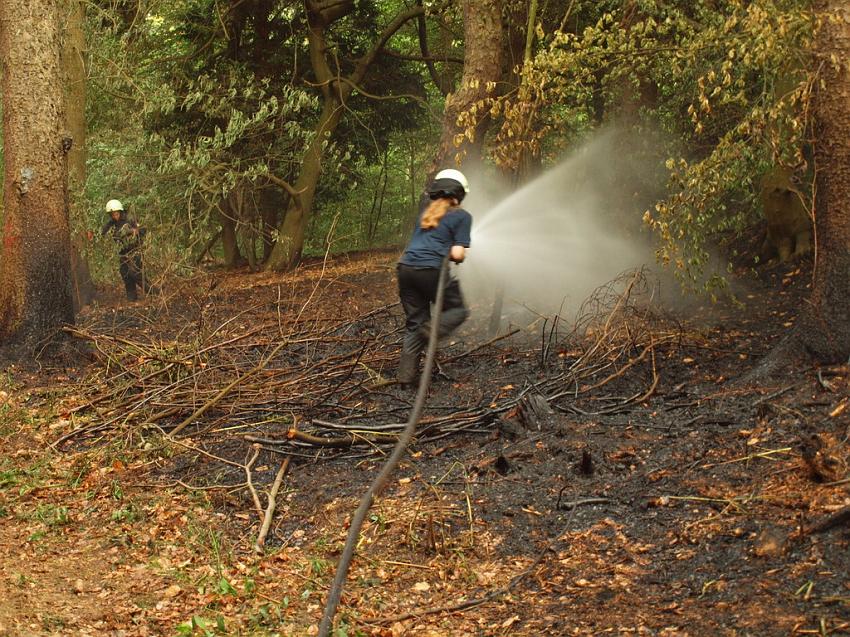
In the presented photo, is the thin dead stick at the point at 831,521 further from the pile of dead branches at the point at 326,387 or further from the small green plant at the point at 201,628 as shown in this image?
the small green plant at the point at 201,628

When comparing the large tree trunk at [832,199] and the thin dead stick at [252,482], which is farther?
the large tree trunk at [832,199]

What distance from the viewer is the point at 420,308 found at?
821 cm

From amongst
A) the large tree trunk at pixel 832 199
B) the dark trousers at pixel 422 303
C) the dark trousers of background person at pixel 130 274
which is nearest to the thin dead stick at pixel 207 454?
the dark trousers at pixel 422 303

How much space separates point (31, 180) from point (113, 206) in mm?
5390

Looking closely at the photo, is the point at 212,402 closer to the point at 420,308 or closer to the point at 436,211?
the point at 420,308

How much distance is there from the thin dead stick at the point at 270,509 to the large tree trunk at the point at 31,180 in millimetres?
4754

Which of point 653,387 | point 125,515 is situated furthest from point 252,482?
point 653,387

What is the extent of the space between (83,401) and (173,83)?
9.93m

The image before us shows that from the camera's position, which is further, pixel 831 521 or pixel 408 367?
pixel 408 367

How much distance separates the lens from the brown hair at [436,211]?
25.6 feet

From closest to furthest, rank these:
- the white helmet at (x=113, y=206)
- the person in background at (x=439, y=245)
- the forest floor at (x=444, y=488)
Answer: the forest floor at (x=444, y=488) < the person in background at (x=439, y=245) < the white helmet at (x=113, y=206)

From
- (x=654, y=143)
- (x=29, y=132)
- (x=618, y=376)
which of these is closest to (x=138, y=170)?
(x=29, y=132)

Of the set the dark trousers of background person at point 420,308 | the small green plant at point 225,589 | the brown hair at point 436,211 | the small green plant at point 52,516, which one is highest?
the brown hair at point 436,211

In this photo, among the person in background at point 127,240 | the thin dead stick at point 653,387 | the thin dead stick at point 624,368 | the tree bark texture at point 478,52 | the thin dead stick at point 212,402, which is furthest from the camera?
the person in background at point 127,240
